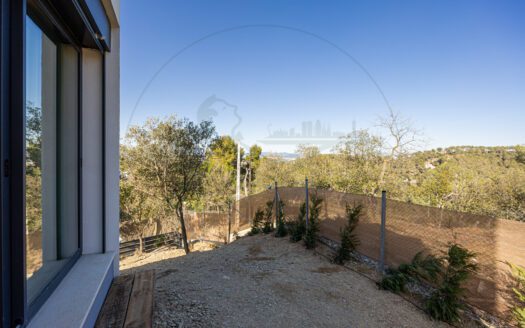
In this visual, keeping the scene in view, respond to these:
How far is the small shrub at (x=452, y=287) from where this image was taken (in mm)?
2730

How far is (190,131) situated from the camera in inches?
322

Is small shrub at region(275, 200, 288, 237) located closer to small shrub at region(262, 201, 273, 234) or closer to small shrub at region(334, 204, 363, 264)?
small shrub at region(262, 201, 273, 234)

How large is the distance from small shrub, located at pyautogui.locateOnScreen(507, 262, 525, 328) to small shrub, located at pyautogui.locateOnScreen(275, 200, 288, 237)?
4.03m

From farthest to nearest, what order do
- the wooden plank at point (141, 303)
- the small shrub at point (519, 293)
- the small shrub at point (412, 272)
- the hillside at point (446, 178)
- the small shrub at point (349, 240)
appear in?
the hillside at point (446, 178), the small shrub at point (349, 240), the small shrub at point (412, 272), the small shrub at point (519, 293), the wooden plank at point (141, 303)

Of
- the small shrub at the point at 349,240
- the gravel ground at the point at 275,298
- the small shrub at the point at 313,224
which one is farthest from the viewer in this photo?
the small shrub at the point at 313,224

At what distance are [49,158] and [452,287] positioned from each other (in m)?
4.10

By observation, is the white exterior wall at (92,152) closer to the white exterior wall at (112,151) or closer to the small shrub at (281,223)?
the white exterior wall at (112,151)

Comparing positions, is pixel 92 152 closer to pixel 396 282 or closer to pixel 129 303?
pixel 129 303

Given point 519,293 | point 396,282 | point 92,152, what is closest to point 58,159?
point 92,152

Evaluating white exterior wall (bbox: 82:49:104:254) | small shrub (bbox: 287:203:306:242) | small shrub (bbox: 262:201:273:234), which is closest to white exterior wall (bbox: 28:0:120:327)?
white exterior wall (bbox: 82:49:104:254)

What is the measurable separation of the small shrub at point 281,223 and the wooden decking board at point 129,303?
4019 mm

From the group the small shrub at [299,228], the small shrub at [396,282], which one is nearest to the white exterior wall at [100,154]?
the small shrub at [396,282]

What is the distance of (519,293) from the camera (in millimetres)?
2484

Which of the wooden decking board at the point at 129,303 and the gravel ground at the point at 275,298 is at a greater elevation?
the wooden decking board at the point at 129,303
